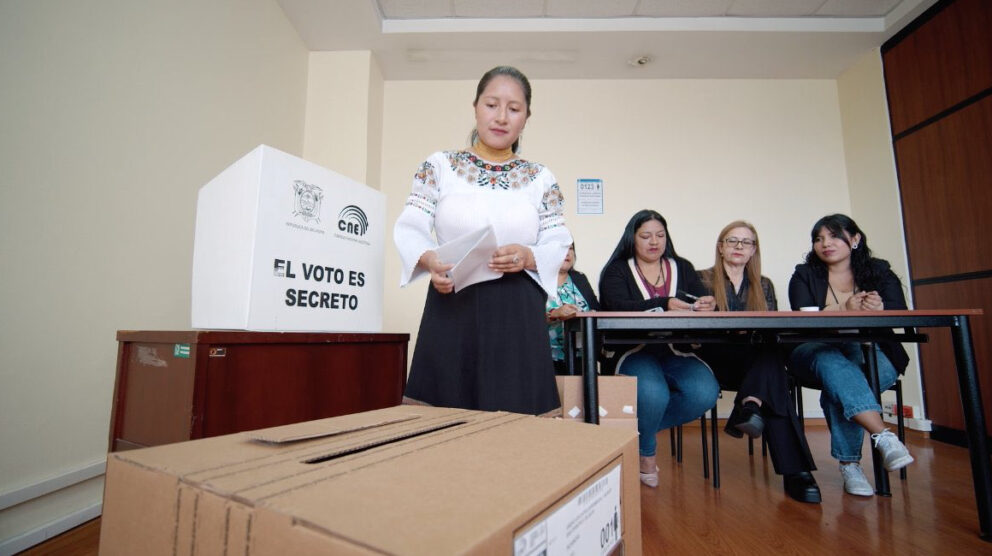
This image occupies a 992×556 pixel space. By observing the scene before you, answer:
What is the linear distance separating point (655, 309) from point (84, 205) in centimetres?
211

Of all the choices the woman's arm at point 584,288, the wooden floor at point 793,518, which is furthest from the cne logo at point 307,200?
the woman's arm at point 584,288

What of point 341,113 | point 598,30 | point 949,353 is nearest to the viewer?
point 949,353

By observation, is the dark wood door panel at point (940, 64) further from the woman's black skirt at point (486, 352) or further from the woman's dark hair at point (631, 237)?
the woman's black skirt at point (486, 352)

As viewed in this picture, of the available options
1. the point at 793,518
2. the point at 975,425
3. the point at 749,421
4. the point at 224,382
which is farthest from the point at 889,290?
the point at 224,382

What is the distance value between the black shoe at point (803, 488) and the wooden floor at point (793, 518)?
3 cm

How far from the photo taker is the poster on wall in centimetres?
331

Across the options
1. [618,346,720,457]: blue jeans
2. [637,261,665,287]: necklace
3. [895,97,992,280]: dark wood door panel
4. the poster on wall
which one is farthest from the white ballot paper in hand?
[895,97,992,280]: dark wood door panel

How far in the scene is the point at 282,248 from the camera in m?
0.97

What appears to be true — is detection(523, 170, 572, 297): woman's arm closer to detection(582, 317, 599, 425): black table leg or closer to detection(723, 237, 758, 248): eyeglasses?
detection(582, 317, 599, 425): black table leg

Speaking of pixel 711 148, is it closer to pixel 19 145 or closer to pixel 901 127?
pixel 901 127

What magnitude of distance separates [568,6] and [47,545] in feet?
11.2

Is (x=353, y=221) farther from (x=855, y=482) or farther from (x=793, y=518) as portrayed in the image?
(x=855, y=482)

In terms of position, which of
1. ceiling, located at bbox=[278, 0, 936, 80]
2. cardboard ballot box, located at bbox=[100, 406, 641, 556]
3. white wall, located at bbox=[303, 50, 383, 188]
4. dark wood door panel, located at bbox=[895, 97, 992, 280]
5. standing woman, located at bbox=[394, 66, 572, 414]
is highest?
ceiling, located at bbox=[278, 0, 936, 80]

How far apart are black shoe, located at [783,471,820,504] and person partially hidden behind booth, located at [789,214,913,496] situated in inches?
8.0
